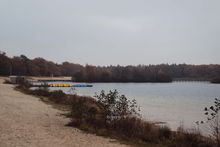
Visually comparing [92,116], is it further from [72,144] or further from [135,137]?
[72,144]

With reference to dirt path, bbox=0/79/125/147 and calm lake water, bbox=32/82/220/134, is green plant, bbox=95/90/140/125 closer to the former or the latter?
dirt path, bbox=0/79/125/147

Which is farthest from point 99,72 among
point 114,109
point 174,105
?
point 114,109

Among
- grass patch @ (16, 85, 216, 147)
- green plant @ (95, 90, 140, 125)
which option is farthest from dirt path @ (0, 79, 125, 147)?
green plant @ (95, 90, 140, 125)

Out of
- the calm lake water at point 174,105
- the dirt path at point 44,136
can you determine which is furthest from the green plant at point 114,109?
the calm lake water at point 174,105

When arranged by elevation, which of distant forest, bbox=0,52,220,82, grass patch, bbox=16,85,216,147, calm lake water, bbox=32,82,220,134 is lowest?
calm lake water, bbox=32,82,220,134

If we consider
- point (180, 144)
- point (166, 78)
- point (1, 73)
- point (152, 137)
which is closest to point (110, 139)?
point (152, 137)

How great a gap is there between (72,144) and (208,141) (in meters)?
4.83

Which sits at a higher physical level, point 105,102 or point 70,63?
point 70,63

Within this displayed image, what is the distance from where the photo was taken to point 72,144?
7.46m

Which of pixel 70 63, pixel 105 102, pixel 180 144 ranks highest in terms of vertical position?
pixel 70 63

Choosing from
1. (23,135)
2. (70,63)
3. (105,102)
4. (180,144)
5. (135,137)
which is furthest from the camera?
(70,63)

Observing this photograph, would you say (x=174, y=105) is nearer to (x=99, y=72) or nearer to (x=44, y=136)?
(x=44, y=136)

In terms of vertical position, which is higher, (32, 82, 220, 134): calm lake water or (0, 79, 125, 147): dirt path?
(0, 79, 125, 147): dirt path

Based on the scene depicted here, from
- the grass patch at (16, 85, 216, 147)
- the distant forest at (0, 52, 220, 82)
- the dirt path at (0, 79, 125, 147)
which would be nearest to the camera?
the dirt path at (0, 79, 125, 147)
